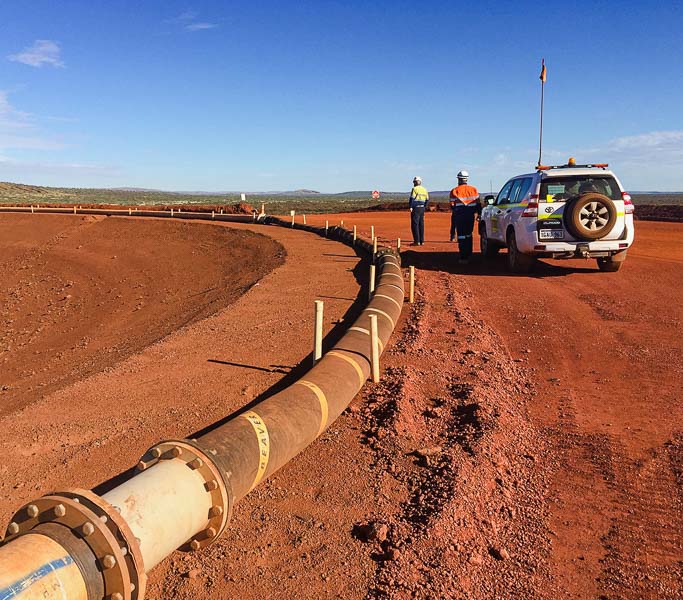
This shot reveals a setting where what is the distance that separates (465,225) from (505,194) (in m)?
1.07

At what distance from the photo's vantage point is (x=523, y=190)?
12.6 metres

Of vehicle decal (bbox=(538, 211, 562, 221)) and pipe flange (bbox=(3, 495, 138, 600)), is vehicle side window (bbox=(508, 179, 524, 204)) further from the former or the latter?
pipe flange (bbox=(3, 495, 138, 600))

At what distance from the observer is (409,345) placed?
7949 mm

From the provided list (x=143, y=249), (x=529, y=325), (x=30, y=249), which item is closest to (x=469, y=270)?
Answer: (x=529, y=325)

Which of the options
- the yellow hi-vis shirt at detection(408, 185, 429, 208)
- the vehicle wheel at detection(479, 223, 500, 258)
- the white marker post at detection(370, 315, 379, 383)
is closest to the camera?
the white marker post at detection(370, 315, 379, 383)

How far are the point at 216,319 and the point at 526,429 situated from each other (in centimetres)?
531

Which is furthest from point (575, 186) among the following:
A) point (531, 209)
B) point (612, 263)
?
point (612, 263)

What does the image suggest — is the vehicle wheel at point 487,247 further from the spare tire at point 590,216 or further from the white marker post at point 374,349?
the white marker post at point 374,349

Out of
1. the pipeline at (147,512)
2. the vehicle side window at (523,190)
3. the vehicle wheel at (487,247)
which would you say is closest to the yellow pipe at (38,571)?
the pipeline at (147,512)

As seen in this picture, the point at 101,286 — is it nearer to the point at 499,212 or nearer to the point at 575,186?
the point at 499,212

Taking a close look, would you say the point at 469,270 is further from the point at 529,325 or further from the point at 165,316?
the point at 165,316

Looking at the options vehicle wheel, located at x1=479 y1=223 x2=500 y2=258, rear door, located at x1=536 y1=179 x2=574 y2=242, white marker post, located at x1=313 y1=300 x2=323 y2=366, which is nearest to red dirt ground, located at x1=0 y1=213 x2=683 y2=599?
white marker post, located at x1=313 y1=300 x2=323 y2=366

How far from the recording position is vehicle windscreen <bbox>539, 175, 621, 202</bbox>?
1176 cm

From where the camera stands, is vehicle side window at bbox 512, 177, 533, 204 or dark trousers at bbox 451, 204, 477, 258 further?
dark trousers at bbox 451, 204, 477, 258
